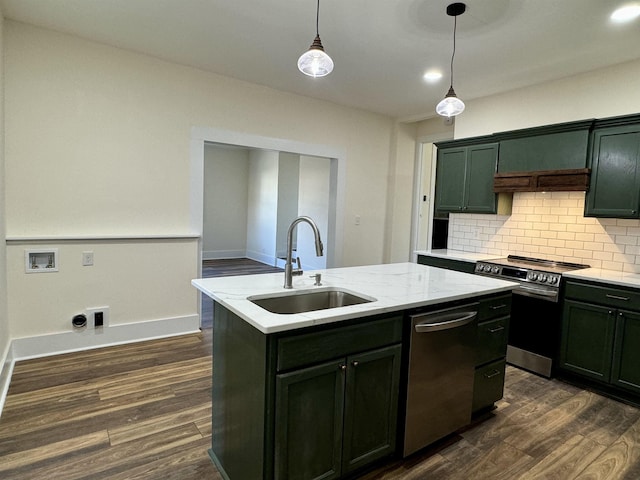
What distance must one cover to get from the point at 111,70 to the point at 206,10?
125 cm

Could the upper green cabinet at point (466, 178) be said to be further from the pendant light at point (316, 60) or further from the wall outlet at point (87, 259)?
the wall outlet at point (87, 259)

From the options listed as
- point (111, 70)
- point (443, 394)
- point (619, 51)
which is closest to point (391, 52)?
point (619, 51)

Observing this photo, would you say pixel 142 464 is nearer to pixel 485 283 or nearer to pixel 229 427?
pixel 229 427

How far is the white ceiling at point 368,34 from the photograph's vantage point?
2449 millimetres

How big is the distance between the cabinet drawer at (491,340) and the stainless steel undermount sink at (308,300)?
0.86m

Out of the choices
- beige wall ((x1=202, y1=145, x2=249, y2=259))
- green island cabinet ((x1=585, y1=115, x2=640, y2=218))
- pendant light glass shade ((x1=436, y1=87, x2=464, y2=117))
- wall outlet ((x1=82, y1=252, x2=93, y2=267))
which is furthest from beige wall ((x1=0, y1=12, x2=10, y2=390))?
beige wall ((x1=202, y1=145, x2=249, y2=259))

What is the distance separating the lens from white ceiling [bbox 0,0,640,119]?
245 centimetres

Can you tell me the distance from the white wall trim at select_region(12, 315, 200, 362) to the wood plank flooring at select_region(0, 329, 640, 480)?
4.6 inches

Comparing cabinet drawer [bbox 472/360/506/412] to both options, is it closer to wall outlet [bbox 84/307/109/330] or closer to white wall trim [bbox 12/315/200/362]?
white wall trim [bbox 12/315/200/362]

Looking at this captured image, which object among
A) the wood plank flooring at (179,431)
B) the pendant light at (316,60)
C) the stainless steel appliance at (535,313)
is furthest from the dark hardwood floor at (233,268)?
the pendant light at (316,60)

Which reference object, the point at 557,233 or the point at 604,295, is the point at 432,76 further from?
the point at 604,295

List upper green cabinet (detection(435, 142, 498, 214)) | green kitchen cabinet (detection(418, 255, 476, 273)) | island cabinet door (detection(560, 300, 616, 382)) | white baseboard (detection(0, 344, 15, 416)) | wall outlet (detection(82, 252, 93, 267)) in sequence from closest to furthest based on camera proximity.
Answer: white baseboard (detection(0, 344, 15, 416)) → island cabinet door (detection(560, 300, 616, 382)) → wall outlet (detection(82, 252, 93, 267)) → green kitchen cabinet (detection(418, 255, 476, 273)) → upper green cabinet (detection(435, 142, 498, 214))

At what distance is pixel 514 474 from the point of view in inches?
74.9

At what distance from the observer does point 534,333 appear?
3.14 m
